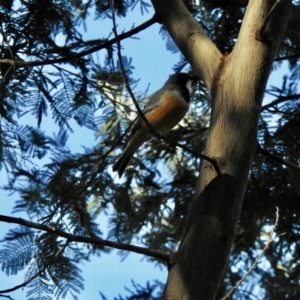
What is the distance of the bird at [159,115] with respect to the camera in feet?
13.4

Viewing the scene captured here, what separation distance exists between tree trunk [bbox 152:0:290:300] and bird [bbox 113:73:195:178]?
1.24 meters

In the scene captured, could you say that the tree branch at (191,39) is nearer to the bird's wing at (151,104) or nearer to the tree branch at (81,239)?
the tree branch at (81,239)

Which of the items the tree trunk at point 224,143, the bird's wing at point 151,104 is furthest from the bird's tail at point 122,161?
the tree trunk at point 224,143

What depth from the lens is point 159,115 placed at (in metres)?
4.18

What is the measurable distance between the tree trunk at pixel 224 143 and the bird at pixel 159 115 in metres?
1.24

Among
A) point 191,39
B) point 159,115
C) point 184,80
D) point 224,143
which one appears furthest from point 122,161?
point 224,143

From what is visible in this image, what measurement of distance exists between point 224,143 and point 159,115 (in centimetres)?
176

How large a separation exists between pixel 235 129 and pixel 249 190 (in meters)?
2.38

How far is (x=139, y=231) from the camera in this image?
5352mm

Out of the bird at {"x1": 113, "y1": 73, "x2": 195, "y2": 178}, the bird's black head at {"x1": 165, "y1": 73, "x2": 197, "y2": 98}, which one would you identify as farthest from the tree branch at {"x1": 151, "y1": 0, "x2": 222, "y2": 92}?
the bird's black head at {"x1": 165, "y1": 73, "x2": 197, "y2": 98}

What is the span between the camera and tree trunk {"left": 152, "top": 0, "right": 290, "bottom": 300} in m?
2.22

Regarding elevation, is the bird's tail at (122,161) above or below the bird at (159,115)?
below

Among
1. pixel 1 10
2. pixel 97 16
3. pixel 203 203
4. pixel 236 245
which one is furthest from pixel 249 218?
pixel 203 203

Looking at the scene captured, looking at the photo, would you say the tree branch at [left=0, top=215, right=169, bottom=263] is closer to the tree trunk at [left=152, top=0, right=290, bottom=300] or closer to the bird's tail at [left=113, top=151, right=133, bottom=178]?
the tree trunk at [left=152, top=0, right=290, bottom=300]
